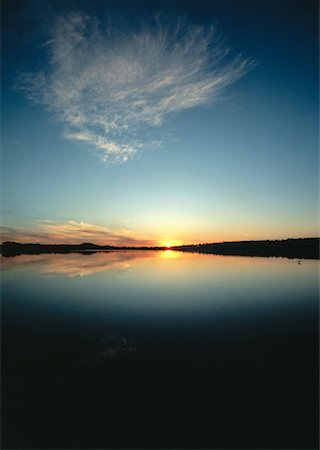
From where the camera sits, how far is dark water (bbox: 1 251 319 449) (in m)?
7.91

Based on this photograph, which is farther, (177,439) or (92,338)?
(92,338)

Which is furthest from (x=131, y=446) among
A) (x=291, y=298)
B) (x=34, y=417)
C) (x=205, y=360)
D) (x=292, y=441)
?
(x=291, y=298)

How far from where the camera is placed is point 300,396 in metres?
9.73

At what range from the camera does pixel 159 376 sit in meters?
10.9

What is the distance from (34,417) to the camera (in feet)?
28.1

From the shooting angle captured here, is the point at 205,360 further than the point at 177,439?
Yes

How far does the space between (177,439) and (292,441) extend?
11.4 feet

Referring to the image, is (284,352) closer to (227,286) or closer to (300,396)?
(300,396)

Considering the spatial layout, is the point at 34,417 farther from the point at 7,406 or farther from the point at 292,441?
the point at 292,441

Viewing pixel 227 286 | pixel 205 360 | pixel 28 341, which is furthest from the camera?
pixel 227 286

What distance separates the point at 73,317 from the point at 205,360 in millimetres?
11284

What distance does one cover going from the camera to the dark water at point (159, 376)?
26.0 ft

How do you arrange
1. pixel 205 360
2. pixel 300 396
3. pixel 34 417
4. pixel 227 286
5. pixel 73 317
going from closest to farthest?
pixel 34 417 < pixel 300 396 < pixel 205 360 < pixel 73 317 < pixel 227 286

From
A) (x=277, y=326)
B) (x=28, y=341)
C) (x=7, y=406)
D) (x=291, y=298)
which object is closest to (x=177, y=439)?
(x=7, y=406)
